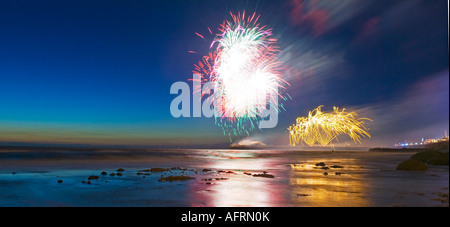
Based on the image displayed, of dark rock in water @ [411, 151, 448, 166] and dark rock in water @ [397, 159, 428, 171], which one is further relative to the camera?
dark rock in water @ [411, 151, 448, 166]

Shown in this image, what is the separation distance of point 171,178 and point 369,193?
54.4 feet

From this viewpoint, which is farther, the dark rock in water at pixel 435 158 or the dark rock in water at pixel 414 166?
the dark rock in water at pixel 435 158

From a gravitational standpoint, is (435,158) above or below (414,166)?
above

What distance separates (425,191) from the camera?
18281 millimetres

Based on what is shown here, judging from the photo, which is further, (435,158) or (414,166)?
(435,158)
